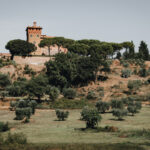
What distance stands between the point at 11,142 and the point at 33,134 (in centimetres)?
524

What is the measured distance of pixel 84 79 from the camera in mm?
77312

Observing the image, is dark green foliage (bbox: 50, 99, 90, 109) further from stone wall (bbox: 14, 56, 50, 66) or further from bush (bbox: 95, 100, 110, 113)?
stone wall (bbox: 14, 56, 50, 66)

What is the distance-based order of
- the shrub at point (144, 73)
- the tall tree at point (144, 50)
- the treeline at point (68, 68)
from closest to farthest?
the treeline at point (68, 68) < the shrub at point (144, 73) < the tall tree at point (144, 50)

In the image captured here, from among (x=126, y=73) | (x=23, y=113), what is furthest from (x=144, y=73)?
(x=23, y=113)

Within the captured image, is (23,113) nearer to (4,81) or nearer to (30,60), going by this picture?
(4,81)

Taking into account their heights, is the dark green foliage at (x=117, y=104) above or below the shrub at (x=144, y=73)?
below

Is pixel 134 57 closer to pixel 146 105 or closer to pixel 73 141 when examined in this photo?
pixel 146 105

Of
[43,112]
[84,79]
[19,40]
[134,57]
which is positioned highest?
[19,40]

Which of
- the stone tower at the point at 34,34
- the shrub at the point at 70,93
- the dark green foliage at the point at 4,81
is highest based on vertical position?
the stone tower at the point at 34,34

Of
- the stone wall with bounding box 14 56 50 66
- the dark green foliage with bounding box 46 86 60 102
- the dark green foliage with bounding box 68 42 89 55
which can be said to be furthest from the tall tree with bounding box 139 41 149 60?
the dark green foliage with bounding box 46 86 60 102

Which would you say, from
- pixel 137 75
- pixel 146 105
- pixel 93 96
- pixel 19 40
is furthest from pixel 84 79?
pixel 19 40

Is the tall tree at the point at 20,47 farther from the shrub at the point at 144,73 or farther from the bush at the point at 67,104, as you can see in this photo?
the bush at the point at 67,104

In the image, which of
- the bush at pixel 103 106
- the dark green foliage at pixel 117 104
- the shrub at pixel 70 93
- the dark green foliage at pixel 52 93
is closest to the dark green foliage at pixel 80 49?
the shrub at pixel 70 93

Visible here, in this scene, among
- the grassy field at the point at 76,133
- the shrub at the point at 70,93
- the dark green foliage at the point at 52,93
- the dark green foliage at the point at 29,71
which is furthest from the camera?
the dark green foliage at the point at 29,71
